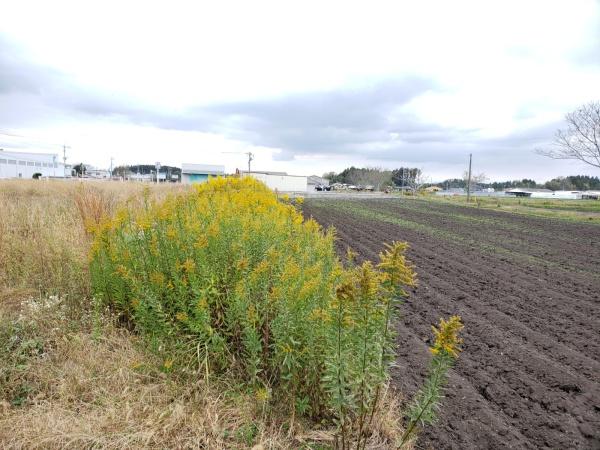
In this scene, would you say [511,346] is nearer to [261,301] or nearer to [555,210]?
[261,301]

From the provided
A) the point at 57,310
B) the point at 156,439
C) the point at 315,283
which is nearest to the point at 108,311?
the point at 57,310

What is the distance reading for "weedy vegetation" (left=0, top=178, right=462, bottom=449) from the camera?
2.00 m

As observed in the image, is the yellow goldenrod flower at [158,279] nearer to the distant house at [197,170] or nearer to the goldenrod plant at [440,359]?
the goldenrod plant at [440,359]

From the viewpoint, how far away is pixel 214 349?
2.62m

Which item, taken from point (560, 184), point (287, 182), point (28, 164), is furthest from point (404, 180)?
point (28, 164)

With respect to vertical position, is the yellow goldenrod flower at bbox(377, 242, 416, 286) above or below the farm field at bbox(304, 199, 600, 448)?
above

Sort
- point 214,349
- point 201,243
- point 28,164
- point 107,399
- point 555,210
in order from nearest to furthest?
point 107,399, point 214,349, point 201,243, point 555,210, point 28,164

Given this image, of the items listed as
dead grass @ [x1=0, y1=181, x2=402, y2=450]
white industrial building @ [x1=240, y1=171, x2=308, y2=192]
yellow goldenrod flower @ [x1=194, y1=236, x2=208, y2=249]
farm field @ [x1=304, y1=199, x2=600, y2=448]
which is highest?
white industrial building @ [x1=240, y1=171, x2=308, y2=192]

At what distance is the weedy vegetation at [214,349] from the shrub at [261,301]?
0.01m

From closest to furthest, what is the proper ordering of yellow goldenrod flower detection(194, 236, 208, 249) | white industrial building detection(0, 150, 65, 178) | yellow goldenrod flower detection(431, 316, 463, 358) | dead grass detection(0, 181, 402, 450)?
yellow goldenrod flower detection(431, 316, 463, 358) < dead grass detection(0, 181, 402, 450) < yellow goldenrod flower detection(194, 236, 208, 249) < white industrial building detection(0, 150, 65, 178)

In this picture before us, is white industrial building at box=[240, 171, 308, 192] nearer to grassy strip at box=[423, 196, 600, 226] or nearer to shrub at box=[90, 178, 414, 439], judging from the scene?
grassy strip at box=[423, 196, 600, 226]

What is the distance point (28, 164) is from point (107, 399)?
83235mm

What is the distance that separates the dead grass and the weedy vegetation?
0.03ft

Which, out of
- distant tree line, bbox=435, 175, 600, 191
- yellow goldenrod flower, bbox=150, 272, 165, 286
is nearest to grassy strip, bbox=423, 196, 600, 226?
yellow goldenrod flower, bbox=150, 272, 165, 286
